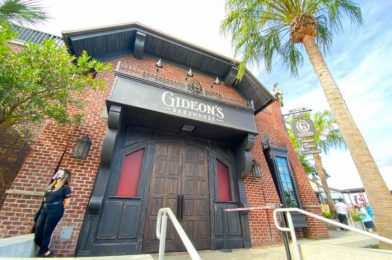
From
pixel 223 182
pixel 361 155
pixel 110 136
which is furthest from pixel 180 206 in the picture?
pixel 361 155

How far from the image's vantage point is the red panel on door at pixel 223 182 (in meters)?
5.72

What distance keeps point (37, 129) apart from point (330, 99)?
721cm

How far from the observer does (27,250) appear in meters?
2.84

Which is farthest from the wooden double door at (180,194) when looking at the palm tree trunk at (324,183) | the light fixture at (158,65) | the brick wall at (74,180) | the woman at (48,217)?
the palm tree trunk at (324,183)

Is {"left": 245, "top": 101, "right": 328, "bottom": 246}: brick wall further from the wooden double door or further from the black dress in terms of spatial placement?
the black dress

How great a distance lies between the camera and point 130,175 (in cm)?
485

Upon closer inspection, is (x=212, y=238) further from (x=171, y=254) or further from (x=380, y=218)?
(x=380, y=218)

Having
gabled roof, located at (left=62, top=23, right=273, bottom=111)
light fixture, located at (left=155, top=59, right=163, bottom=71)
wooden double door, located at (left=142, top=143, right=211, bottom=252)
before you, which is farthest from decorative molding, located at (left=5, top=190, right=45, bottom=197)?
light fixture, located at (left=155, top=59, right=163, bottom=71)

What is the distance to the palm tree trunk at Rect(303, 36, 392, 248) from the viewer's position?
3137 millimetres

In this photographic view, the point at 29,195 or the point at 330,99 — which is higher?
the point at 330,99

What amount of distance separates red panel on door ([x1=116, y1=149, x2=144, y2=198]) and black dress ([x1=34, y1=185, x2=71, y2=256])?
1555 millimetres

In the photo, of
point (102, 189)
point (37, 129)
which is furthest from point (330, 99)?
point (37, 129)

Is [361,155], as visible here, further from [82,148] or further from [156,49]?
[156,49]

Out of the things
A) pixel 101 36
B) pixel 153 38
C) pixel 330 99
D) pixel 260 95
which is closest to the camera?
pixel 330 99
